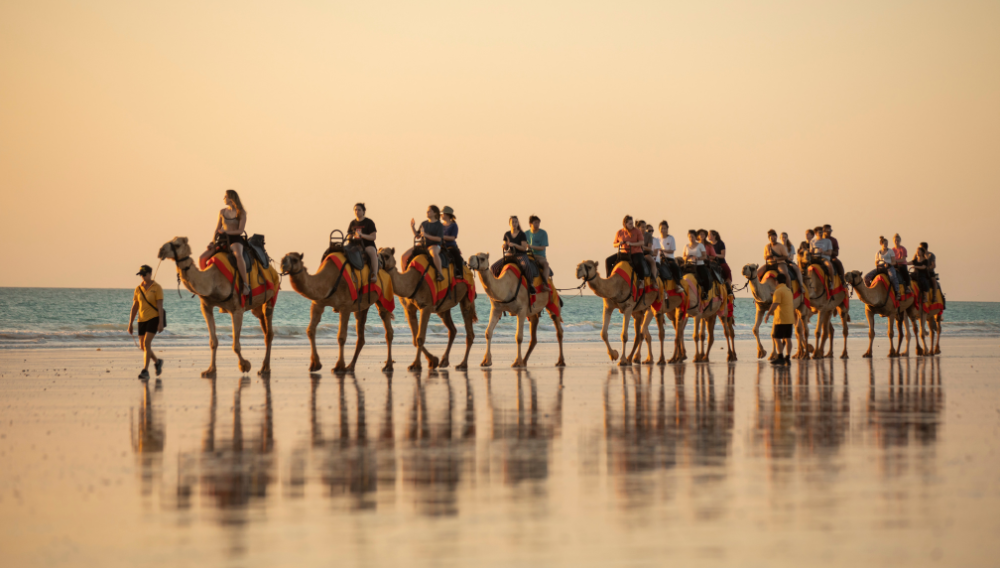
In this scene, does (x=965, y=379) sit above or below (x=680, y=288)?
below

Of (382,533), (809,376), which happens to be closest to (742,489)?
(382,533)

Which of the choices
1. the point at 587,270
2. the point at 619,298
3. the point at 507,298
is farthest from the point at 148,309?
the point at 619,298

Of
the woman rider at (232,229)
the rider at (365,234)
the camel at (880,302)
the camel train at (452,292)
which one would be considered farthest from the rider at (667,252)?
the woman rider at (232,229)

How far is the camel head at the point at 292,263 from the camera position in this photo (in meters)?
18.9

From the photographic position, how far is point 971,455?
8398 millimetres

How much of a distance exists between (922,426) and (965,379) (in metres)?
8.15

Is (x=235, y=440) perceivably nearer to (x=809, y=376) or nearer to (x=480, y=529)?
(x=480, y=529)

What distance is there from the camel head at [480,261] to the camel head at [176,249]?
5.37 meters

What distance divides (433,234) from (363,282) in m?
1.99

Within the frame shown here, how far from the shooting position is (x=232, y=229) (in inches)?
746

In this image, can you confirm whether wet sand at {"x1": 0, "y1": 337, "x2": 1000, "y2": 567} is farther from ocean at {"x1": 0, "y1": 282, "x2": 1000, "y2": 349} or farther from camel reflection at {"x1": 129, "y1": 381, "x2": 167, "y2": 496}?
ocean at {"x1": 0, "y1": 282, "x2": 1000, "y2": 349}

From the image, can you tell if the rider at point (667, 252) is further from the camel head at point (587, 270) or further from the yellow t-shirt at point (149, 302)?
the yellow t-shirt at point (149, 302)

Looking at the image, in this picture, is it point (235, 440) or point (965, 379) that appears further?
point (965, 379)

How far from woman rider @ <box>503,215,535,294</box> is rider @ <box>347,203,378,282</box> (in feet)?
10.5
